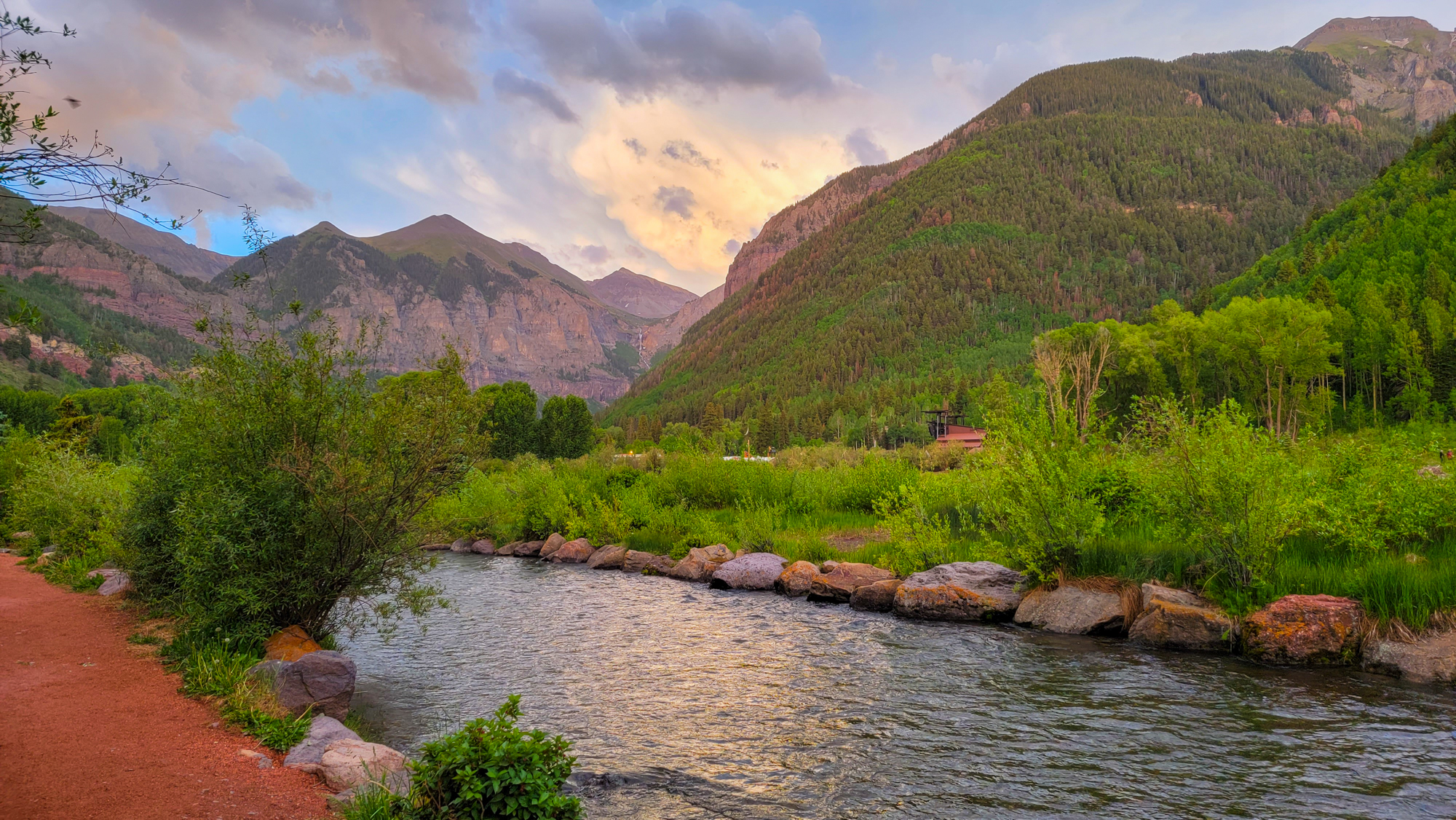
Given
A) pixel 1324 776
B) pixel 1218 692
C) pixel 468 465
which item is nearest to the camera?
pixel 1324 776

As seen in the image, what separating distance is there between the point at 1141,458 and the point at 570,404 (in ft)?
325

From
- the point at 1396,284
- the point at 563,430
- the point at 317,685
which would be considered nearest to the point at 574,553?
the point at 317,685

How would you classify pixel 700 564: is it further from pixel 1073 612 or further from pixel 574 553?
pixel 1073 612

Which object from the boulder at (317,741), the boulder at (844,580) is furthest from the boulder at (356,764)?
the boulder at (844,580)

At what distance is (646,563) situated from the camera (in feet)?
102

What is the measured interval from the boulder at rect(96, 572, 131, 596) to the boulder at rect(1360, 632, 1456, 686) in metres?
28.4

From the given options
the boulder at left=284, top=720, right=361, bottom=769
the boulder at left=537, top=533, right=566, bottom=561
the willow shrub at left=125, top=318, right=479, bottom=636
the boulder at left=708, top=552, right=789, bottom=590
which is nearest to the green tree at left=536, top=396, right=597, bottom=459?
the boulder at left=537, top=533, right=566, bottom=561

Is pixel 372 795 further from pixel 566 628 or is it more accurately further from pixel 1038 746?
pixel 566 628

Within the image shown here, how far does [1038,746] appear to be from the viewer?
36.0ft

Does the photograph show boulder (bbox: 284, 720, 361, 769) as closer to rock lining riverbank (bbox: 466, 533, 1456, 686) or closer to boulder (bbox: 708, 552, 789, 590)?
rock lining riverbank (bbox: 466, 533, 1456, 686)

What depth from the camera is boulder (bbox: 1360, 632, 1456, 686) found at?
12.8 metres

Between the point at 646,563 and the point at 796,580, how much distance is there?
8.47m

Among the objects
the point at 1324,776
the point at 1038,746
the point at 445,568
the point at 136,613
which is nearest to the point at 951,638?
the point at 1038,746

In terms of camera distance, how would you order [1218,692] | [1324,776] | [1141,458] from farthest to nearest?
[1141,458], [1218,692], [1324,776]
